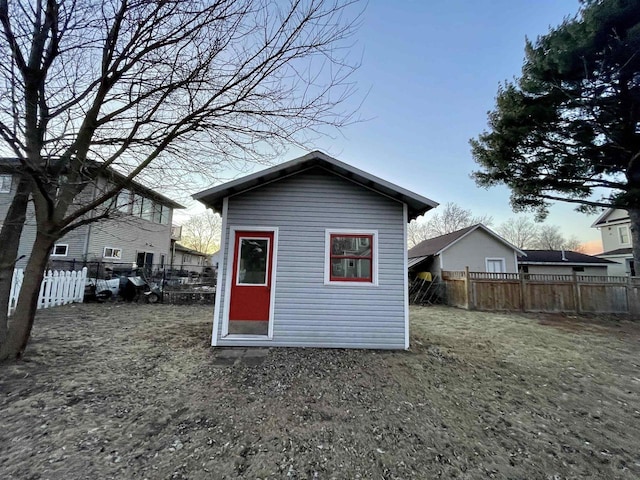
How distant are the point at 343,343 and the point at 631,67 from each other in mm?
12827

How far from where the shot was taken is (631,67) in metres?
Answer: 9.12

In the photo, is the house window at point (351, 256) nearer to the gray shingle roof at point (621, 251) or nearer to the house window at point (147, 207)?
the house window at point (147, 207)

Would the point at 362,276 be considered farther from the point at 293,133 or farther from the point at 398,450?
the point at 398,450

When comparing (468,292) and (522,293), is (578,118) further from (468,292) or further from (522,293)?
(468,292)

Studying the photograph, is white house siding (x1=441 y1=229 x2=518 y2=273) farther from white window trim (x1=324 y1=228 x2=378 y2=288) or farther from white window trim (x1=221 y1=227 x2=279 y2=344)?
white window trim (x1=221 y1=227 x2=279 y2=344)

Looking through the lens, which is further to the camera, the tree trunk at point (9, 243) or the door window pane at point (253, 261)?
the door window pane at point (253, 261)

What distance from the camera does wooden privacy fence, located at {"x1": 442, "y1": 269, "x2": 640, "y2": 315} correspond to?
10.5 m

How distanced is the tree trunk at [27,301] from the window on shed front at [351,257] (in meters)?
4.56

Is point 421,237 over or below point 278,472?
over

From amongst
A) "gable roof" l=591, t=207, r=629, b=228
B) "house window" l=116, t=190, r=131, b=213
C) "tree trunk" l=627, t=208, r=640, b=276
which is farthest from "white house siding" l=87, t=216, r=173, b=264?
"gable roof" l=591, t=207, r=629, b=228

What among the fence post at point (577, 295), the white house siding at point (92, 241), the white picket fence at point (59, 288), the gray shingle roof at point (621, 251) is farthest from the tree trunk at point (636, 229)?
the white picket fence at point (59, 288)

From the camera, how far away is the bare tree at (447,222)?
36062mm

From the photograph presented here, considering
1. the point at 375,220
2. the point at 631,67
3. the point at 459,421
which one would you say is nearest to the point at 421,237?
the point at 631,67

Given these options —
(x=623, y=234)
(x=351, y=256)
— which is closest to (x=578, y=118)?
(x=351, y=256)
